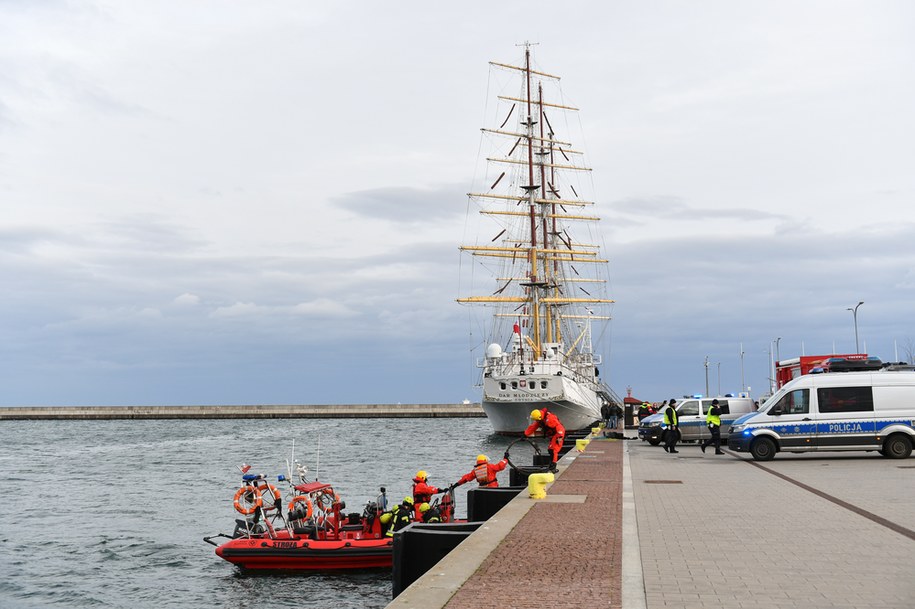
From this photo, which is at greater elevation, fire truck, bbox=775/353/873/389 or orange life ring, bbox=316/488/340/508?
fire truck, bbox=775/353/873/389

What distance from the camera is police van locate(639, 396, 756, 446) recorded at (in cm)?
3550

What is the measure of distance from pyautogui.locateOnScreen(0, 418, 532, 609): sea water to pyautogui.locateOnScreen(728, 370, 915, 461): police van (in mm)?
9430

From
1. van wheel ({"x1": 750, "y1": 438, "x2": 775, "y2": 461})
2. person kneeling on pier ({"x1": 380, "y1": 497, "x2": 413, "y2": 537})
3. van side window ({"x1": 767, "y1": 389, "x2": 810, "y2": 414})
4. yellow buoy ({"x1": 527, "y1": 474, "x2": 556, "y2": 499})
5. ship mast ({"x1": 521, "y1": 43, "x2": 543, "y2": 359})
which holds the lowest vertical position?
person kneeling on pier ({"x1": 380, "y1": 497, "x2": 413, "y2": 537})

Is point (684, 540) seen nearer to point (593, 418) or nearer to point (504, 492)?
point (504, 492)

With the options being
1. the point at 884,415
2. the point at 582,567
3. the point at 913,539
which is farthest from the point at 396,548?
the point at 884,415

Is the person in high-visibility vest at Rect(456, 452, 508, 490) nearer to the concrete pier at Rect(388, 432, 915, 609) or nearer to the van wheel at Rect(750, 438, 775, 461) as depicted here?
the concrete pier at Rect(388, 432, 915, 609)

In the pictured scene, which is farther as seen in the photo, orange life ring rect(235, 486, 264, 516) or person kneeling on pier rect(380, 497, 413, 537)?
orange life ring rect(235, 486, 264, 516)

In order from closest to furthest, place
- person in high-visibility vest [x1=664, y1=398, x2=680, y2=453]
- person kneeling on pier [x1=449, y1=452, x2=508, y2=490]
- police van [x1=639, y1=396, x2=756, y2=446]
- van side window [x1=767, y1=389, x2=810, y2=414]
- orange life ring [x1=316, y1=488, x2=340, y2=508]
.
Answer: person kneeling on pier [x1=449, y1=452, x2=508, y2=490]
orange life ring [x1=316, y1=488, x2=340, y2=508]
van side window [x1=767, y1=389, x2=810, y2=414]
person in high-visibility vest [x1=664, y1=398, x2=680, y2=453]
police van [x1=639, y1=396, x2=756, y2=446]

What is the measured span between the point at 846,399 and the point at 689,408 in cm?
1210

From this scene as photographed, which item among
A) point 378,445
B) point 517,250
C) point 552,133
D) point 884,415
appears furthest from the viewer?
point 552,133

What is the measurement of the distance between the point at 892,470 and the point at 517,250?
62103 millimetres

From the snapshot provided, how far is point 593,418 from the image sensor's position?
8375 cm

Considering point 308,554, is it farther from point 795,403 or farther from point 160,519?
point 795,403

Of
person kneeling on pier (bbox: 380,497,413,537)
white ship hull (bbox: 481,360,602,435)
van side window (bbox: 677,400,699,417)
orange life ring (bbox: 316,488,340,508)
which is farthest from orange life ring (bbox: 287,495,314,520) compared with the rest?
white ship hull (bbox: 481,360,602,435)
